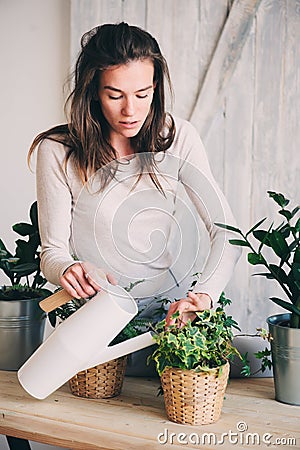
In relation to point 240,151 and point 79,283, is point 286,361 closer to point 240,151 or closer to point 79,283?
point 79,283

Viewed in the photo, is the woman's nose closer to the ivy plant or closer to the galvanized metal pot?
the ivy plant

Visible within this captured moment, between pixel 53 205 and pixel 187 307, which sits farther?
pixel 53 205

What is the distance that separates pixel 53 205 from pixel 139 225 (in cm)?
25

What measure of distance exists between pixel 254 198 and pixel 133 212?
99 centimetres

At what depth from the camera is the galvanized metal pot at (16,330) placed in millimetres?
1747

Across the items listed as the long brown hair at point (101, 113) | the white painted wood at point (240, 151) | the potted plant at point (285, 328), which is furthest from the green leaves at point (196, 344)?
the white painted wood at point (240, 151)

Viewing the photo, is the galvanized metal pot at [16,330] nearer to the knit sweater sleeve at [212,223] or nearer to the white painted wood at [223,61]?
the knit sweater sleeve at [212,223]

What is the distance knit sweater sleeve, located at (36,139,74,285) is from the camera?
5.09 feet

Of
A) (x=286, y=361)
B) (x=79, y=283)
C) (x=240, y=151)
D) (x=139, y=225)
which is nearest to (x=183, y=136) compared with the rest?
(x=139, y=225)

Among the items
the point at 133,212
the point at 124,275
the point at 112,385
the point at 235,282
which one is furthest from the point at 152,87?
the point at 235,282

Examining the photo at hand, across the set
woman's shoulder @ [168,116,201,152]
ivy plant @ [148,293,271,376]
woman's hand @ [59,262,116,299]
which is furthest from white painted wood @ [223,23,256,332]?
woman's hand @ [59,262,116,299]

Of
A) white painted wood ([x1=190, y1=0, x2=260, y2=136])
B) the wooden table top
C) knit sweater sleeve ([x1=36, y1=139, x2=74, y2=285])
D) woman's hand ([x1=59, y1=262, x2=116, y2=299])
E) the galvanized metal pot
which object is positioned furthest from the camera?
white painted wood ([x1=190, y1=0, x2=260, y2=136])

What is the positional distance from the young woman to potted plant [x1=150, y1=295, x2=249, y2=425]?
0.06 m

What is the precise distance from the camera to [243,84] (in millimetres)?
2314
